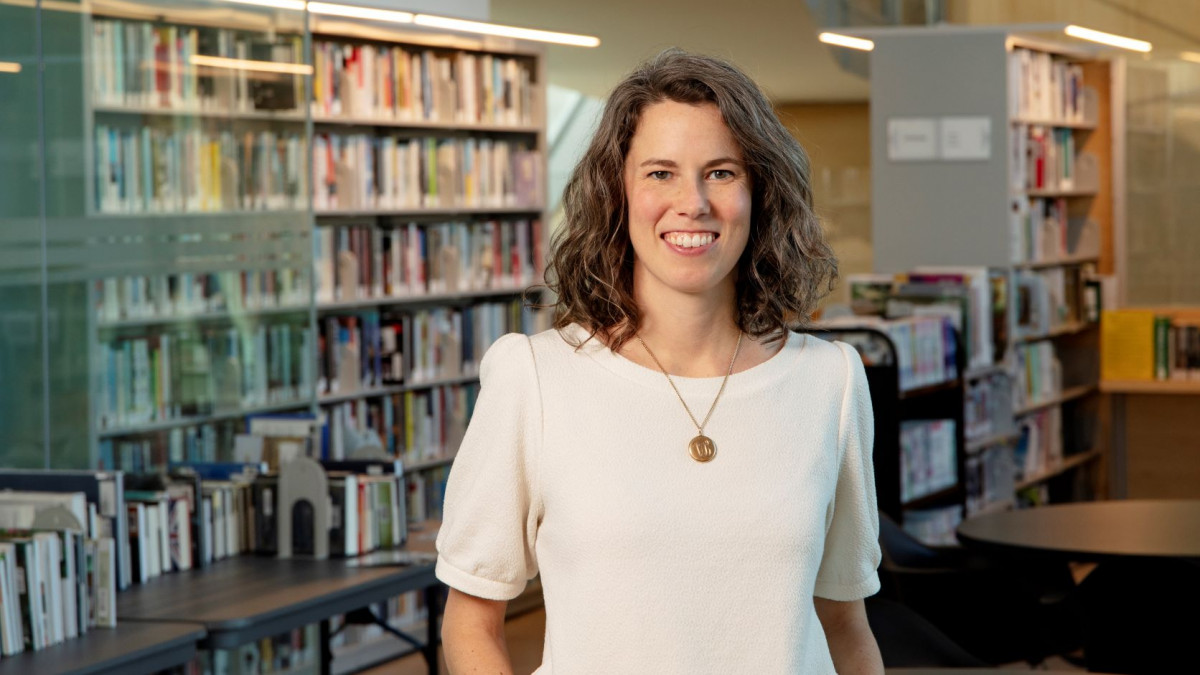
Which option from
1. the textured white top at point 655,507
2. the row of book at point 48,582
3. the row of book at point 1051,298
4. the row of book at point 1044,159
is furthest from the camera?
the row of book at point 1044,159

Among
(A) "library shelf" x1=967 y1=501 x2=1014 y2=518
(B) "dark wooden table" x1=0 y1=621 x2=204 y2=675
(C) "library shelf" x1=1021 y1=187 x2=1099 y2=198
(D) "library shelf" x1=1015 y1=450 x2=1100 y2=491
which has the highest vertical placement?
(C) "library shelf" x1=1021 y1=187 x2=1099 y2=198

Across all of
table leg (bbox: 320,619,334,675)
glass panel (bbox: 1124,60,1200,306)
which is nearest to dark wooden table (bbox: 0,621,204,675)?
table leg (bbox: 320,619,334,675)

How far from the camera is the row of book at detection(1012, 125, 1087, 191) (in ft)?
26.0

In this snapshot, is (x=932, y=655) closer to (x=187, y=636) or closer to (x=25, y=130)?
(x=187, y=636)

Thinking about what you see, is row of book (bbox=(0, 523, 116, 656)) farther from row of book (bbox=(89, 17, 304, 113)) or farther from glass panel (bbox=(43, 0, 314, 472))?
row of book (bbox=(89, 17, 304, 113))

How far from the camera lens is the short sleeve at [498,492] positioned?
153cm

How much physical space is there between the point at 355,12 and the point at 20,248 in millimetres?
2438

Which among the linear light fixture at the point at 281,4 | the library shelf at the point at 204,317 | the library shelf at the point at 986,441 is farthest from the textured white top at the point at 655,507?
the library shelf at the point at 986,441

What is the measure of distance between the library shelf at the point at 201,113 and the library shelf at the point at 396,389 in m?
1.79

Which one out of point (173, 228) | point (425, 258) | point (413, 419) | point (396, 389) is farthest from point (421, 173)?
point (173, 228)

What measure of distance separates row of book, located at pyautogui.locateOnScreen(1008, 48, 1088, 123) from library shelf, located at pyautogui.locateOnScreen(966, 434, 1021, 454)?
166 cm

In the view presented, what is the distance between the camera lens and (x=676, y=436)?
4.99ft

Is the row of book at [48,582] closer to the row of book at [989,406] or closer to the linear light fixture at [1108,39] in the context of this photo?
the row of book at [989,406]

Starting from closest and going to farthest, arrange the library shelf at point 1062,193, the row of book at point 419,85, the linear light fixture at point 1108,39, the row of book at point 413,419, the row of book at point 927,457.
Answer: the row of book at point 927,457 < the row of book at point 419,85 < the row of book at point 413,419 < the linear light fixture at point 1108,39 < the library shelf at point 1062,193
